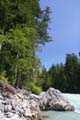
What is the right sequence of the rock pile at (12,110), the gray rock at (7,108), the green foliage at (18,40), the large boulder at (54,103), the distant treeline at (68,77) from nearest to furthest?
1. the rock pile at (12,110)
2. the gray rock at (7,108)
3. the large boulder at (54,103)
4. the green foliage at (18,40)
5. the distant treeline at (68,77)

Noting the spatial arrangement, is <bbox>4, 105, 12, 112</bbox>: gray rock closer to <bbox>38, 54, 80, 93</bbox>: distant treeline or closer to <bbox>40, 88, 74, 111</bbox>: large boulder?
<bbox>40, 88, 74, 111</bbox>: large boulder

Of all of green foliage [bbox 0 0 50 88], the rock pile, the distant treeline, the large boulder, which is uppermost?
the distant treeline

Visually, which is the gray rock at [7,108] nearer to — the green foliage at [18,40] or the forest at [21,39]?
the forest at [21,39]

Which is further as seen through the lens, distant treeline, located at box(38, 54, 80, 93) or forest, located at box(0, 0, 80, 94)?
distant treeline, located at box(38, 54, 80, 93)

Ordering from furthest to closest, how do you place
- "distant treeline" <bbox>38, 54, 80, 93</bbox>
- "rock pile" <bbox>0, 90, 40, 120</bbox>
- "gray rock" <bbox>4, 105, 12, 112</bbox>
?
"distant treeline" <bbox>38, 54, 80, 93</bbox> < "gray rock" <bbox>4, 105, 12, 112</bbox> < "rock pile" <bbox>0, 90, 40, 120</bbox>

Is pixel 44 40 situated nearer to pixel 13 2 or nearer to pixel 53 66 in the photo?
pixel 13 2

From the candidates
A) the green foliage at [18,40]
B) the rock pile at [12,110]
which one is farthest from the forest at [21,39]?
the rock pile at [12,110]

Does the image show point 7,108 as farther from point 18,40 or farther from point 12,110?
point 18,40

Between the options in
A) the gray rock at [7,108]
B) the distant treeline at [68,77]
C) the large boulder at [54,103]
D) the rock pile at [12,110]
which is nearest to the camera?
the rock pile at [12,110]

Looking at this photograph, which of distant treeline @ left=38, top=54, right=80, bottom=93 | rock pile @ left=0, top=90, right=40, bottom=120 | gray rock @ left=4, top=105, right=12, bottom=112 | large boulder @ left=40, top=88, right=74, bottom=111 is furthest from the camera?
distant treeline @ left=38, top=54, right=80, bottom=93

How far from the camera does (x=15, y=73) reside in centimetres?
3447

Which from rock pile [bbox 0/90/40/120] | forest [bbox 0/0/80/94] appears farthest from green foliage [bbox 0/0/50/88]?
rock pile [bbox 0/90/40/120]

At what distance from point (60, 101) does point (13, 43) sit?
712 cm

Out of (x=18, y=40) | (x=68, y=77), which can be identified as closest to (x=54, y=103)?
(x=18, y=40)
